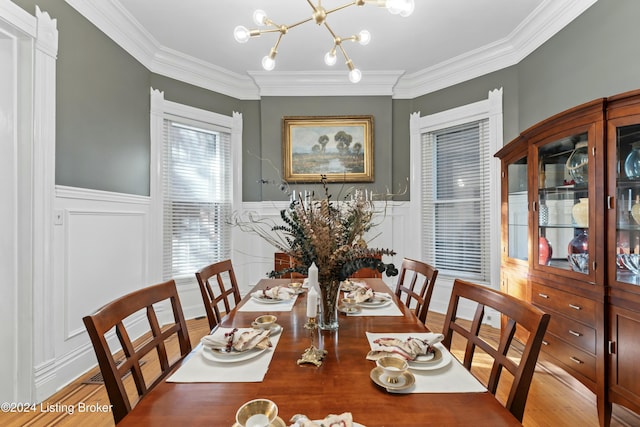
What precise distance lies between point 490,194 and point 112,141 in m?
3.59

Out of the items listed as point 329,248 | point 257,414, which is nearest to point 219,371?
point 257,414

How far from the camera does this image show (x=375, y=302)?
64.9 inches

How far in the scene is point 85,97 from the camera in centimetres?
239

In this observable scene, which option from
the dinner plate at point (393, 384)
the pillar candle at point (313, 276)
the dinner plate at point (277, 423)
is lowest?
the dinner plate at point (393, 384)

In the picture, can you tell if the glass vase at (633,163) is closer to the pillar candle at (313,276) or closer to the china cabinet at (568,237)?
the china cabinet at (568,237)

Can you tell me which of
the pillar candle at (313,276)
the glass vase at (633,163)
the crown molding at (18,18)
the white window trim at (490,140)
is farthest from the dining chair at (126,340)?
the white window trim at (490,140)

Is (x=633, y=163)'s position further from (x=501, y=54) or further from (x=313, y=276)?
(x=501, y=54)

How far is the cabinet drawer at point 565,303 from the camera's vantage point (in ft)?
5.77

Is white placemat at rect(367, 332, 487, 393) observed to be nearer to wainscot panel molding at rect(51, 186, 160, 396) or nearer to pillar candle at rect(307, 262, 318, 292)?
pillar candle at rect(307, 262, 318, 292)

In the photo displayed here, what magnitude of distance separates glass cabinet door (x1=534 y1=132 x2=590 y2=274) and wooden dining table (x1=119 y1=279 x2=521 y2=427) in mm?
1569

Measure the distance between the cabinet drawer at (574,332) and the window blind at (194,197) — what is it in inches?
125

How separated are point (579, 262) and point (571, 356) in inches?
21.8

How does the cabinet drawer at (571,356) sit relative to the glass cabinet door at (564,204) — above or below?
below

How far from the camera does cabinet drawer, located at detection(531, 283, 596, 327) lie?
176cm
